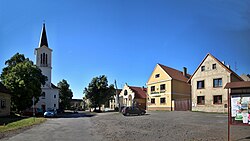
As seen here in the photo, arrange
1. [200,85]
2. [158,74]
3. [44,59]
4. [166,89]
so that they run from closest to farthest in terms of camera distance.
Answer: [200,85] < [166,89] < [158,74] < [44,59]

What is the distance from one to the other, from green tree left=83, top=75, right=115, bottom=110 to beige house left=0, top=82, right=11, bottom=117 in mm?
36494

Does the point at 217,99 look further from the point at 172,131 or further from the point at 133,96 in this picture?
the point at 133,96

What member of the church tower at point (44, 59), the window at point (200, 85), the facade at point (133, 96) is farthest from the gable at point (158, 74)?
the church tower at point (44, 59)

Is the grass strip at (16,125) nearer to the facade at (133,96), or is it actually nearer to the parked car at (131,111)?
the parked car at (131,111)

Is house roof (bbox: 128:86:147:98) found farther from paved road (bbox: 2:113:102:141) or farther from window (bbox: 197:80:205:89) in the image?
paved road (bbox: 2:113:102:141)

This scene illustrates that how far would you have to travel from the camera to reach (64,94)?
3506 inches

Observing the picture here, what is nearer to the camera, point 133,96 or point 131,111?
point 131,111

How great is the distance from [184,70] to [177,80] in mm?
7762

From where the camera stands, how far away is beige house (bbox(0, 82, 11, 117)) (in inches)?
1396

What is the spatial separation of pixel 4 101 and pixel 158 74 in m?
33.3

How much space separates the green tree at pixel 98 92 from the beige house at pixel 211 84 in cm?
3488

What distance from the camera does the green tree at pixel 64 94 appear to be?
3489 inches

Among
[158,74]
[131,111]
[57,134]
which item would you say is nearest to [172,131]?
[57,134]

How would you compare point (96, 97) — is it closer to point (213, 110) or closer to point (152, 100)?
point (152, 100)
